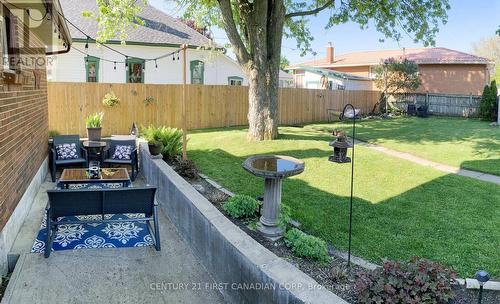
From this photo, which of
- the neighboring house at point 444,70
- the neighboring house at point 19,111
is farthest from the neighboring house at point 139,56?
the neighboring house at point 444,70

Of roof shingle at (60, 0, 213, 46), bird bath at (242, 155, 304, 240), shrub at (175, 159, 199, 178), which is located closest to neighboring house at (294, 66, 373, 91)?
roof shingle at (60, 0, 213, 46)

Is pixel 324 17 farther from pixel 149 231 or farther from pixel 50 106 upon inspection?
pixel 149 231

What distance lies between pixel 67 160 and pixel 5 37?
3687 mm

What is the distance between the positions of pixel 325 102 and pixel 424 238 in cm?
1633

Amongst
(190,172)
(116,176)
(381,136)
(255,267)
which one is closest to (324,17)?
(381,136)

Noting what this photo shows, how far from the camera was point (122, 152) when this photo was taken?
8.70m

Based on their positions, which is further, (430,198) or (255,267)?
(430,198)

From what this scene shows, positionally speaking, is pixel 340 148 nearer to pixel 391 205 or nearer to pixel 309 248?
pixel 309 248

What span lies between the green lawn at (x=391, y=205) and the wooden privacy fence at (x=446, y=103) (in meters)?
16.2

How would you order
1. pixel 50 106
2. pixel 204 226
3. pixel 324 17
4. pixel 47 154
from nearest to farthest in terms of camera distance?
pixel 204 226
pixel 47 154
pixel 50 106
pixel 324 17

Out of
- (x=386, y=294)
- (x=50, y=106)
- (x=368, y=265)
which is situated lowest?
(x=368, y=265)

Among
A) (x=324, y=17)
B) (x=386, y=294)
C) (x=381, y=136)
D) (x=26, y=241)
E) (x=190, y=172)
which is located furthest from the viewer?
(x=324, y=17)

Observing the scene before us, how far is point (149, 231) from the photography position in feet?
16.8

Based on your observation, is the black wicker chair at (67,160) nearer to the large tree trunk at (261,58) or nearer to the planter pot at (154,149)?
the planter pot at (154,149)
